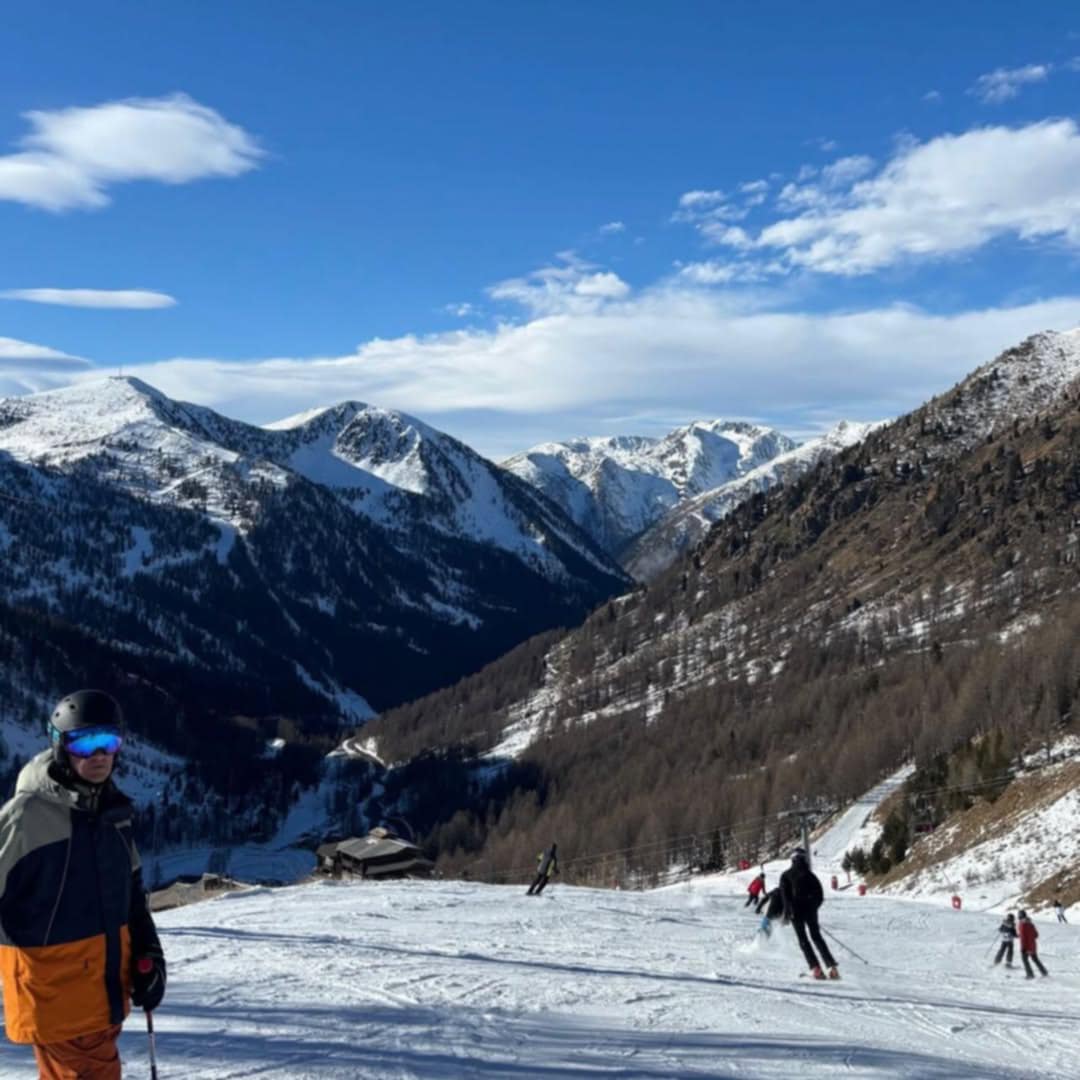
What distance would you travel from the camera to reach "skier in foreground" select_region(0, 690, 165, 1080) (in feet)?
23.2

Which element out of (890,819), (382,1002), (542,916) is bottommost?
(890,819)

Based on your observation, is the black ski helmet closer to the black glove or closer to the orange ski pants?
the black glove

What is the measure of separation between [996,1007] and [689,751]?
16959cm

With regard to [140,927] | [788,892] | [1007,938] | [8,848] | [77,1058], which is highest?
[8,848]

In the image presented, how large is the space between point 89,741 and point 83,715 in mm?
184

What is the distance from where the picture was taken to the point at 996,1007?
731 inches

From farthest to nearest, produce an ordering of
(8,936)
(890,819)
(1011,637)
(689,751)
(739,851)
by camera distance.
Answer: (689,751)
(1011,637)
(739,851)
(890,819)
(8,936)

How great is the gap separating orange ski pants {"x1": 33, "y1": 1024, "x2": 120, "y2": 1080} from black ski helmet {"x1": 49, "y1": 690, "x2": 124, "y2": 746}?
2.04 metres

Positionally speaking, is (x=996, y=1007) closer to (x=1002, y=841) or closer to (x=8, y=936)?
(x=8, y=936)

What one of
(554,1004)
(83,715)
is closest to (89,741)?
(83,715)

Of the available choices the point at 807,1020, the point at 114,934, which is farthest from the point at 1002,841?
the point at 114,934

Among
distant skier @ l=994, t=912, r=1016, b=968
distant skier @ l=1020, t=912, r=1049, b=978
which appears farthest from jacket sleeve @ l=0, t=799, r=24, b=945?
distant skier @ l=994, t=912, r=1016, b=968

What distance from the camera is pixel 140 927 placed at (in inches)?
307

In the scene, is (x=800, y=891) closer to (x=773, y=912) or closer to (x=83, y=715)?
(x=773, y=912)
